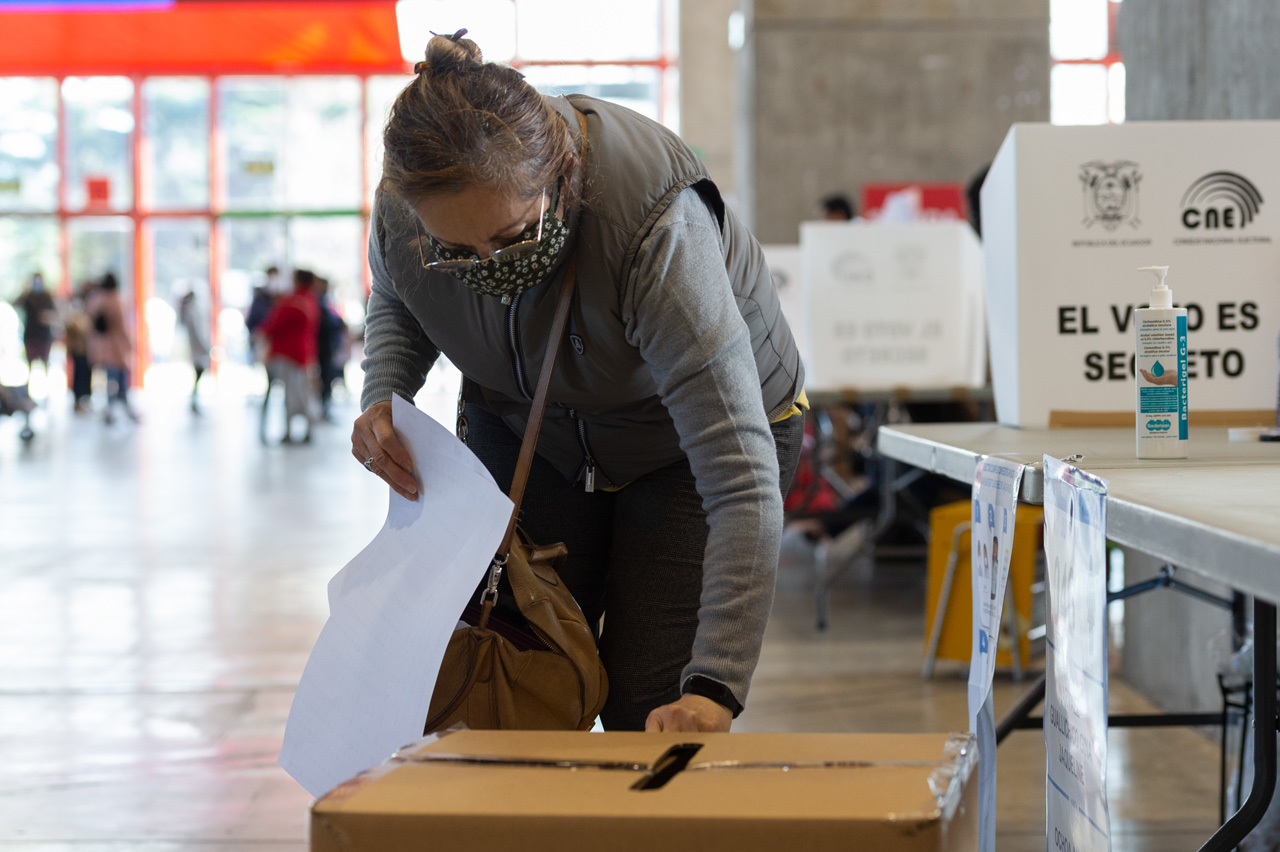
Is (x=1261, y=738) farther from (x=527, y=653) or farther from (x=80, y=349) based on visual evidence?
(x=80, y=349)

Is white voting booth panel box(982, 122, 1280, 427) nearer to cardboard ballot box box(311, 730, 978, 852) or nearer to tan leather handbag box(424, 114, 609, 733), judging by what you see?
tan leather handbag box(424, 114, 609, 733)

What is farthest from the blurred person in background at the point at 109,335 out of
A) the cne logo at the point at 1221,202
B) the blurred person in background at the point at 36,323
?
the cne logo at the point at 1221,202

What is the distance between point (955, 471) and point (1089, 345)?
497mm

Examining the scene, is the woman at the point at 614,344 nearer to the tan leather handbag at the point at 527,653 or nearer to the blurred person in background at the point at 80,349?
the tan leather handbag at the point at 527,653

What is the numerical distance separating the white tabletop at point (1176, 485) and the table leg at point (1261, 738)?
204mm

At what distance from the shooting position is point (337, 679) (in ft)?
4.04

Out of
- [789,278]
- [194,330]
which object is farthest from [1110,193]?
[194,330]

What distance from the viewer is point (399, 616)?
1.20m

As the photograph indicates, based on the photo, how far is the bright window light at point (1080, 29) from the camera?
15.3 meters

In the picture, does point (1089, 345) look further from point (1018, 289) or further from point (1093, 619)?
point (1093, 619)

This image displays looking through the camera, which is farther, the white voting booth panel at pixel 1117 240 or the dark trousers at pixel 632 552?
the white voting booth panel at pixel 1117 240

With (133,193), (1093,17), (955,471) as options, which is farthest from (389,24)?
(955,471)

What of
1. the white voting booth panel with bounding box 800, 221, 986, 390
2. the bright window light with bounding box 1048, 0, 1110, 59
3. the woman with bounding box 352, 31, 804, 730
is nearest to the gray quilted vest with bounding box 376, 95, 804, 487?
the woman with bounding box 352, 31, 804, 730

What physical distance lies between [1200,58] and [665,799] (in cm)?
237
